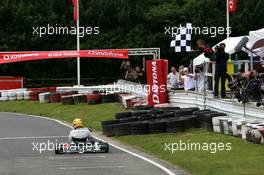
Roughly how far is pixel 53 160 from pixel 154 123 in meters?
4.85

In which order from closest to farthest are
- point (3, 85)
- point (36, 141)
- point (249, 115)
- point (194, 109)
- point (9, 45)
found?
point (249, 115) < point (36, 141) < point (194, 109) < point (3, 85) < point (9, 45)

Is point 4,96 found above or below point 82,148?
above

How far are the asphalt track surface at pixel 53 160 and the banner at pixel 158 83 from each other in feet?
14.6

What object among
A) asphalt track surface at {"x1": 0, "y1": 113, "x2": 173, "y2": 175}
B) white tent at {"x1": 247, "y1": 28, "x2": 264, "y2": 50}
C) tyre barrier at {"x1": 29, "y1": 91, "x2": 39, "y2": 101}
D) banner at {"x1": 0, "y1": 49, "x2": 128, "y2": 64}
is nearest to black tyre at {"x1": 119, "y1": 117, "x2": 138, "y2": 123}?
asphalt track surface at {"x1": 0, "y1": 113, "x2": 173, "y2": 175}

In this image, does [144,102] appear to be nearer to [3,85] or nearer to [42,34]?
[3,85]

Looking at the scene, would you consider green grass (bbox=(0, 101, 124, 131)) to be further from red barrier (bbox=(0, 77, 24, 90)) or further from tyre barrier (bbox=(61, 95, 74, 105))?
red barrier (bbox=(0, 77, 24, 90))

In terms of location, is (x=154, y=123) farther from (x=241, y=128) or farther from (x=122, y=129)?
(x=241, y=128)

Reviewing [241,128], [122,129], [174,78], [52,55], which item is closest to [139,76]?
[174,78]

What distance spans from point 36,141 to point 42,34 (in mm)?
33346

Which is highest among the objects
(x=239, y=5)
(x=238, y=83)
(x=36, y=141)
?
(x=239, y=5)

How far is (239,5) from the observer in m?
51.2

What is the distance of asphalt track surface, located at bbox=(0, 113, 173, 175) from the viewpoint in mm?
12312

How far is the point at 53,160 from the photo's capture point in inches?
556

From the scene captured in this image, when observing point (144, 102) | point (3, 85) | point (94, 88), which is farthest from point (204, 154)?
point (3, 85)
